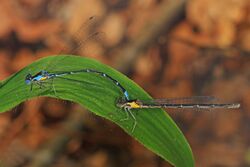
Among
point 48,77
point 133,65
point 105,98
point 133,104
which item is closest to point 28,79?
point 48,77

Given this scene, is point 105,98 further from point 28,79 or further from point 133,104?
point 28,79

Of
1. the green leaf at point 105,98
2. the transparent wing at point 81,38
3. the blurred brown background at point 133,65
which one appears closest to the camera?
the green leaf at point 105,98

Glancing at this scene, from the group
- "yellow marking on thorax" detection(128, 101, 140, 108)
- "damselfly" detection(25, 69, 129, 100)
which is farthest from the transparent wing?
"yellow marking on thorax" detection(128, 101, 140, 108)

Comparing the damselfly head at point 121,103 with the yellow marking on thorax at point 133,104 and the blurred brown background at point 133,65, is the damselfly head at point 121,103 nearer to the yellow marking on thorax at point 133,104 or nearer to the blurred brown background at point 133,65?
the yellow marking on thorax at point 133,104

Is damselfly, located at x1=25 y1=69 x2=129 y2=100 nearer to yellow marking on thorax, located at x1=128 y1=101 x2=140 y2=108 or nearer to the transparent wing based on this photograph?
yellow marking on thorax, located at x1=128 y1=101 x2=140 y2=108

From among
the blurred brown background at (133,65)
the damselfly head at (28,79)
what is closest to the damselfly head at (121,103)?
the damselfly head at (28,79)

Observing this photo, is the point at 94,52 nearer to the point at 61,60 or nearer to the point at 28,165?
the point at 28,165

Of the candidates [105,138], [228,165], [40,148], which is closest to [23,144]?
[40,148]
